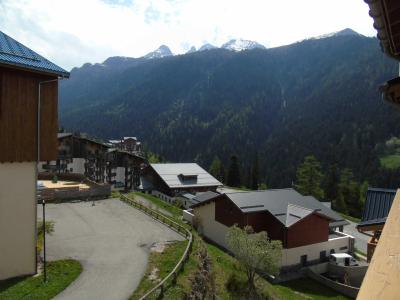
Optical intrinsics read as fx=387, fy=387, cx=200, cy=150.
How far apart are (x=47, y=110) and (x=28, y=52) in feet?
9.83

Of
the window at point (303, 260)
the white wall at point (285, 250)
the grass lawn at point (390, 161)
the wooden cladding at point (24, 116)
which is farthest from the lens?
the grass lawn at point (390, 161)

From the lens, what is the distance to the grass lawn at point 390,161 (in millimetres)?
157750

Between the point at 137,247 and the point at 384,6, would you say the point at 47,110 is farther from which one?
the point at 384,6

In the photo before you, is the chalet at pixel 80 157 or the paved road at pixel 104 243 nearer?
the paved road at pixel 104 243

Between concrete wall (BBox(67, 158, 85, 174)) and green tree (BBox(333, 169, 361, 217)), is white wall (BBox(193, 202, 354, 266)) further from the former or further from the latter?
green tree (BBox(333, 169, 361, 217))

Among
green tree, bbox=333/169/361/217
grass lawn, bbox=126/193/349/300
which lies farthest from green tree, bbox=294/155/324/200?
grass lawn, bbox=126/193/349/300

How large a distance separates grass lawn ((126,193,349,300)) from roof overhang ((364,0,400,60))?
54.0 feet

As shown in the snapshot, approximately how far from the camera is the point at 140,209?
126 ft

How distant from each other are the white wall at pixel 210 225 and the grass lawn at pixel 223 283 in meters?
9.72

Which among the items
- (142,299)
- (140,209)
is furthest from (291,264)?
(142,299)

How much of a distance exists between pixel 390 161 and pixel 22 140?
563ft

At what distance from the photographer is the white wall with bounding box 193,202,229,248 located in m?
43.9

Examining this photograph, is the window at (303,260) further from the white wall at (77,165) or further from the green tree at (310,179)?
the white wall at (77,165)

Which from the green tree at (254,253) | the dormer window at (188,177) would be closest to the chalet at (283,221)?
the green tree at (254,253)
